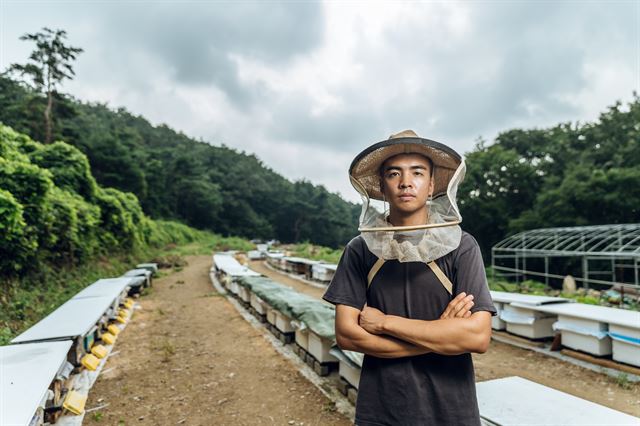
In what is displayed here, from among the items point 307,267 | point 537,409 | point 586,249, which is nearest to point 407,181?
point 537,409

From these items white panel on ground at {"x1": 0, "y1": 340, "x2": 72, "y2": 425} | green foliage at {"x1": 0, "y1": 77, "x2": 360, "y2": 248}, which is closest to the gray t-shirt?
white panel on ground at {"x1": 0, "y1": 340, "x2": 72, "y2": 425}

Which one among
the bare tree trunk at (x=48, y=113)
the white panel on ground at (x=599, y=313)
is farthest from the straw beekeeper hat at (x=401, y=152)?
the bare tree trunk at (x=48, y=113)

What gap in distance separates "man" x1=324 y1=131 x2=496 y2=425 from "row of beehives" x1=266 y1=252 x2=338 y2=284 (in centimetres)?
989

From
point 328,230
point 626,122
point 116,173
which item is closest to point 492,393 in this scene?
point 626,122

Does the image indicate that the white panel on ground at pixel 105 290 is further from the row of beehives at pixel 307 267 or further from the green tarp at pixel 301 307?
the row of beehives at pixel 307 267

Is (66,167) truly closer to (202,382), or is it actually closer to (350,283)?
(202,382)

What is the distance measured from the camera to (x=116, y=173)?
32469 millimetres

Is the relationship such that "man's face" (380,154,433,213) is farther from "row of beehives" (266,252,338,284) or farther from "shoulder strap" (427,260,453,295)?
"row of beehives" (266,252,338,284)

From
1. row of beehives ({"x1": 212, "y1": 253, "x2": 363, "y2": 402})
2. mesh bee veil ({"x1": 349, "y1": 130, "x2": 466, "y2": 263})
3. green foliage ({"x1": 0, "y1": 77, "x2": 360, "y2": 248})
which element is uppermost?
green foliage ({"x1": 0, "y1": 77, "x2": 360, "y2": 248})

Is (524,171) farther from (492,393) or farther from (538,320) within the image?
(492,393)

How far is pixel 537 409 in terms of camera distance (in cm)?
234

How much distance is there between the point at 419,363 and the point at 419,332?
0.59 feet

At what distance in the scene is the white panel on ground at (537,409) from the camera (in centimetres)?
215

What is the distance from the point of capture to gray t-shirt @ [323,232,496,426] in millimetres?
1423
